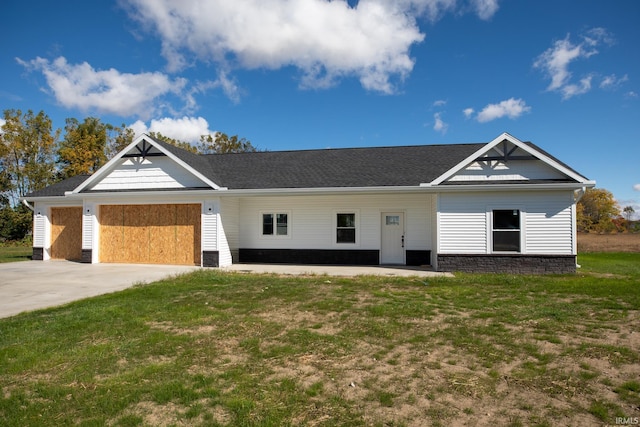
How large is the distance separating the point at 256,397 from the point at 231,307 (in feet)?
13.6

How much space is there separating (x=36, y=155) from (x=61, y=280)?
99.3ft

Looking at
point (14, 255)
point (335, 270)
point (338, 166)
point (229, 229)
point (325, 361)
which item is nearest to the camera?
point (325, 361)

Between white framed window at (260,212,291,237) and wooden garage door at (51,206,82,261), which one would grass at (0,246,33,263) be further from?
white framed window at (260,212,291,237)

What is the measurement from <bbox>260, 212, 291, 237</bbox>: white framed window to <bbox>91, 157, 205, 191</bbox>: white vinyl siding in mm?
3092

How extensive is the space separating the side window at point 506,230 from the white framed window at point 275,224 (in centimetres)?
799

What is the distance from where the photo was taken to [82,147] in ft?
121

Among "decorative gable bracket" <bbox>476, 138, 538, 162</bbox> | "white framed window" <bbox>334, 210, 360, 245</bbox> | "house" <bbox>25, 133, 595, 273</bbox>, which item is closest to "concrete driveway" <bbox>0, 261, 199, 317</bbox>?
"house" <bbox>25, 133, 595, 273</bbox>

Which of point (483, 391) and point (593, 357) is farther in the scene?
point (593, 357)

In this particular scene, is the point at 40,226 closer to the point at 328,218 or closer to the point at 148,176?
the point at 148,176

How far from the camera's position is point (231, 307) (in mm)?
8008

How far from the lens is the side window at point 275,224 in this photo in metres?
16.5

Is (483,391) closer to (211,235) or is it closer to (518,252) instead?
(518,252)

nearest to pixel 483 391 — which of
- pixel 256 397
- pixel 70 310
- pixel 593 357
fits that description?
pixel 593 357

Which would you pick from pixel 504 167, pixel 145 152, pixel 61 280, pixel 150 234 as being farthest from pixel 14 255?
pixel 504 167
